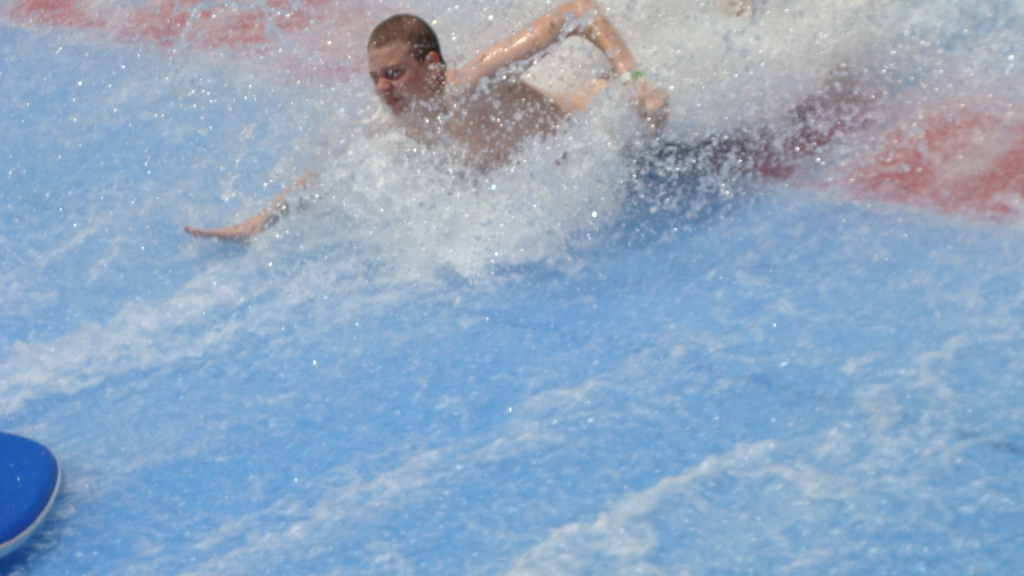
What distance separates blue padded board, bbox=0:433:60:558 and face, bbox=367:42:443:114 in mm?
1233

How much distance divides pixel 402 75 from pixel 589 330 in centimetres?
86

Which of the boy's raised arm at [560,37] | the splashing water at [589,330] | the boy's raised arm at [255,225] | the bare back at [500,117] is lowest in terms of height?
the splashing water at [589,330]

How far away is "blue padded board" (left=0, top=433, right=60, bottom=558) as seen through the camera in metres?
1.96

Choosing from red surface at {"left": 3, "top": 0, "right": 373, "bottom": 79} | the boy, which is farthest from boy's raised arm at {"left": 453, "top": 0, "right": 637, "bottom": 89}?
red surface at {"left": 3, "top": 0, "right": 373, "bottom": 79}

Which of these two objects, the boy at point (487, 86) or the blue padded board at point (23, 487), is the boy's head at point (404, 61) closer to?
the boy at point (487, 86)

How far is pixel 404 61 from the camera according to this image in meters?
2.54

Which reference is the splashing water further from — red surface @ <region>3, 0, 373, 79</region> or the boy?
red surface @ <region>3, 0, 373, 79</region>

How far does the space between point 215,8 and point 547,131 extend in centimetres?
240

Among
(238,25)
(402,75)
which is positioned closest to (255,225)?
(402,75)

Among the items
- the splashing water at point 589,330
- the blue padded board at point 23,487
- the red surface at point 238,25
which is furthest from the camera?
the red surface at point 238,25

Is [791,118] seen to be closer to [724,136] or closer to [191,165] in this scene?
[724,136]

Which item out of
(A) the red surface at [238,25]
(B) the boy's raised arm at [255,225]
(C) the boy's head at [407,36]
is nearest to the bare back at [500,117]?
(C) the boy's head at [407,36]

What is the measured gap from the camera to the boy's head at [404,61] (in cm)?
253

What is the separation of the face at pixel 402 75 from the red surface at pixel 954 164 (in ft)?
3.79
